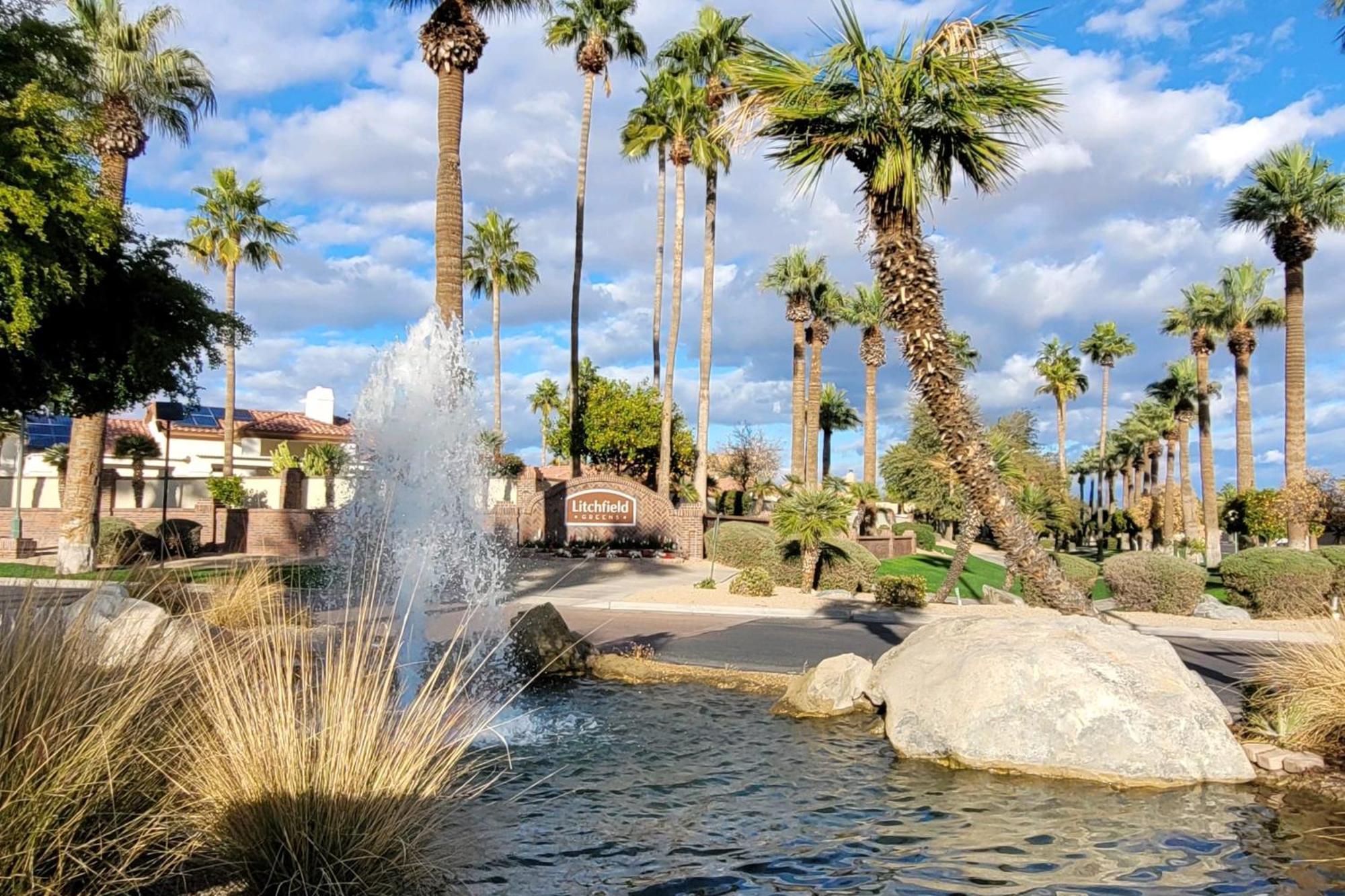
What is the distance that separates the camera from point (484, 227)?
56031 millimetres

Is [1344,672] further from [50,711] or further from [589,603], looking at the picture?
[589,603]

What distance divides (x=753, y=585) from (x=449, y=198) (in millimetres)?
11492

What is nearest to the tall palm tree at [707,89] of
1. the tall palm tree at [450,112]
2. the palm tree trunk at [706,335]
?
the palm tree trunk at [706,335]

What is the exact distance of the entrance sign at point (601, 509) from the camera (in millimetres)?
35375

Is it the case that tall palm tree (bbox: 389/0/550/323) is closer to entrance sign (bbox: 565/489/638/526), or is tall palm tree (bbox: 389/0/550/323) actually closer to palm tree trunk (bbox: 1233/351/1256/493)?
entrance sign (bbox: 565/489/638/526)

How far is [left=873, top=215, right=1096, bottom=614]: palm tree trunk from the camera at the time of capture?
9961mm

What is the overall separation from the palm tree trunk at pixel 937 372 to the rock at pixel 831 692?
2259 millimetres

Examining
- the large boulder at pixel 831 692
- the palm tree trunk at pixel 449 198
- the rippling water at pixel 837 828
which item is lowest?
the rippling water at pixel 837 828

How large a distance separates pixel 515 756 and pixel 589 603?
13.5 m

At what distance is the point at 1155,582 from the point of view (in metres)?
22.1

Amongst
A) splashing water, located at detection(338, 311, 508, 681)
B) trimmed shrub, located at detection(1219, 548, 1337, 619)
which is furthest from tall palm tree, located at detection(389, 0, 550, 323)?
trimmed shrub, located at detection(1219, 548, 1337, 619)

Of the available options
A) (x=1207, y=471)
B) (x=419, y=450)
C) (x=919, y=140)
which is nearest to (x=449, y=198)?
(x=419, y=450)

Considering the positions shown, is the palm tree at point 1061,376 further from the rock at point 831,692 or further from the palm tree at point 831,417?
the rock at point 831,692

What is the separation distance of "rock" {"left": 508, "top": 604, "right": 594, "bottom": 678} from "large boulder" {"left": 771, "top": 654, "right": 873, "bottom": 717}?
9.60ft
